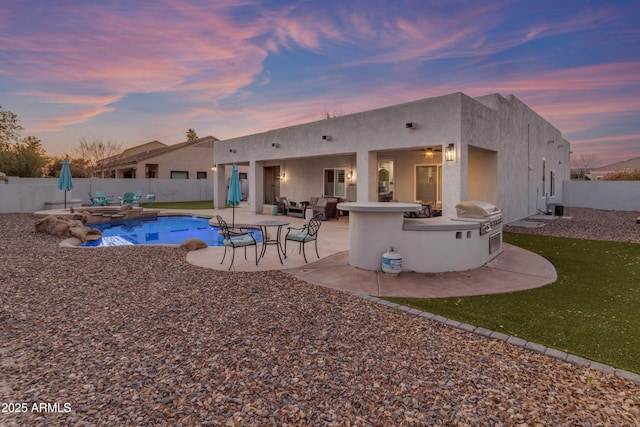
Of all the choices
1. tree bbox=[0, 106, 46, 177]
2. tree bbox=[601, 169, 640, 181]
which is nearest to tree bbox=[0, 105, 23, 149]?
tree bbox=[0, 106, 46, 177]

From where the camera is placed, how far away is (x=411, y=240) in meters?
6.08

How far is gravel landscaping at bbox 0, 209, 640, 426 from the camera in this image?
7.49 ft

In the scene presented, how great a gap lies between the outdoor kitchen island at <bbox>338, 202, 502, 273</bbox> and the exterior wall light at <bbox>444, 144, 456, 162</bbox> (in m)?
3.55

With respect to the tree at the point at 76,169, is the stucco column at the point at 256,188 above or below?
below

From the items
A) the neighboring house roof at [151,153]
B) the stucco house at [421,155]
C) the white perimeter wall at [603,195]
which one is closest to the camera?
the stucco house at [421,155]

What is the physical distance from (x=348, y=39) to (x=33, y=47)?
12930mm

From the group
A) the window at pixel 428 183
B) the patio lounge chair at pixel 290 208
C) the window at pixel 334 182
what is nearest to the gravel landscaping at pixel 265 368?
the patio lounge chair at pixel 290 208

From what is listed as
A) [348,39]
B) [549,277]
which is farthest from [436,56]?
[549,277]

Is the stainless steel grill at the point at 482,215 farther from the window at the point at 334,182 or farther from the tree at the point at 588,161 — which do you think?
the tree at the point at 588,161

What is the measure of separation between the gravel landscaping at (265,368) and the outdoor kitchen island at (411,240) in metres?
1.58

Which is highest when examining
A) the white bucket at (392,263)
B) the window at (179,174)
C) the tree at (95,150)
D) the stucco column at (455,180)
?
the tree at (95,150)

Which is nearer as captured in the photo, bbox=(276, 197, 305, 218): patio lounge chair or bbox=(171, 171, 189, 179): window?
bbox=(276, 197, 305, 218): patio lounge chair

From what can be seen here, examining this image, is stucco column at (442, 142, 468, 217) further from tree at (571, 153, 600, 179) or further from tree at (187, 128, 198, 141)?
tree at (187, 128, 198, 141)

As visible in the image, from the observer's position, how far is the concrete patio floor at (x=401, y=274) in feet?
16.9
